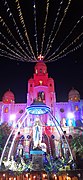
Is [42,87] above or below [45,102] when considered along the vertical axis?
above

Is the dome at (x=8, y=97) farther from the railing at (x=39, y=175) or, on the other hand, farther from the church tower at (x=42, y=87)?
the railing at (x=39, y=175)

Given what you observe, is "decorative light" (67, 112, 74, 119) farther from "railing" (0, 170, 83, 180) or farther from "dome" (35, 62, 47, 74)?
"railing" (0, 170, 83, 180)

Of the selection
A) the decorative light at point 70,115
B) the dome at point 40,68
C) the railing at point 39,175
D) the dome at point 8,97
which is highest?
the dome at point 40,68

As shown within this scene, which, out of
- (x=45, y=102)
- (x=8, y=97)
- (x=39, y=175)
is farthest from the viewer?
(x=8, y=97)

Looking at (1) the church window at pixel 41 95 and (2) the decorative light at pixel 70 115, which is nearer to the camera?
(1) the church window at pixel 41 95

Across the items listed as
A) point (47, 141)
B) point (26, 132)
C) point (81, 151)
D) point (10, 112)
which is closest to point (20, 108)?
point (10, 112)

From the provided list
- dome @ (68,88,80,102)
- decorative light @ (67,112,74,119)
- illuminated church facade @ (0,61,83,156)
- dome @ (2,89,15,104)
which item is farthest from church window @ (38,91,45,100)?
dome @ (2,89,15,104)

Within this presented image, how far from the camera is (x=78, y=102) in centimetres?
4394

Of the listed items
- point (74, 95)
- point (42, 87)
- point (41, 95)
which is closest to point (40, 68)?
point (42, 87)

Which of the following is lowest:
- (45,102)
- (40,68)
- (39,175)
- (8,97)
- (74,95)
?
(39,175)

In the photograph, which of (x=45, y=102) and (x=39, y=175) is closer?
(x=39, y=175)

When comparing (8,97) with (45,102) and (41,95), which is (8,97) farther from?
(45,102)

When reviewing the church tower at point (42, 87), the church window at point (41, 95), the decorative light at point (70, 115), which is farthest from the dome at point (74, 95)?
the church window at point (41, 95)

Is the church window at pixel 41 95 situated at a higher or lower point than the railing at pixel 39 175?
higher
